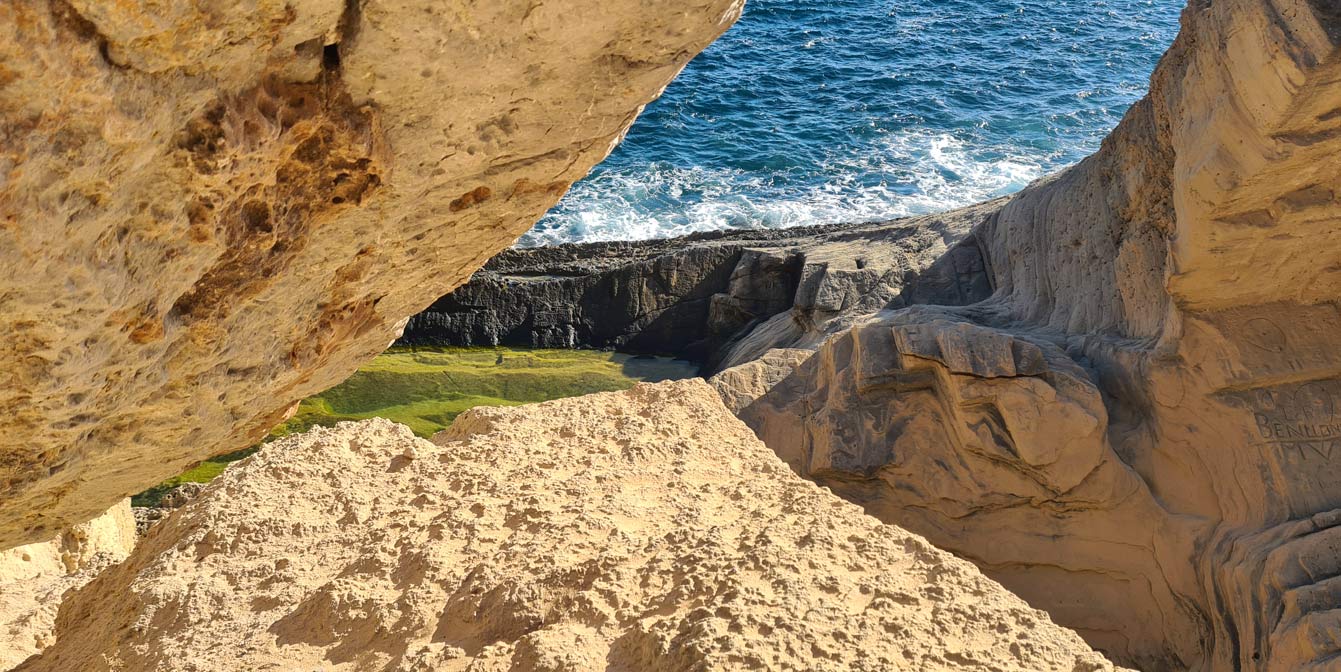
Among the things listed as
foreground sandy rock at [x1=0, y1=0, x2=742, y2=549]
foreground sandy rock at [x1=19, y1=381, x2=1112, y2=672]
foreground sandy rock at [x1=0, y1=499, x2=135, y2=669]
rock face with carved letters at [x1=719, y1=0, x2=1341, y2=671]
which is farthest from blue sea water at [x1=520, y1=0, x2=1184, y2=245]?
foreground sandy rock at [x1=0, y1=0, x2=742, y2=549]

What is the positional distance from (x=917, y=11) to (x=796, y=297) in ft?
48.1

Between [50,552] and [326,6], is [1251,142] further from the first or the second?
[50,552]

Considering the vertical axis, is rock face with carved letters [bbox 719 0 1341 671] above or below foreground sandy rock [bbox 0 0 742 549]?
below

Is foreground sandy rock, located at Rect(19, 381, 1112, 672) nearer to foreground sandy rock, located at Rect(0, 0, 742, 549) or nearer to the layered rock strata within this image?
foreground sandy rock, located at Rect(0, 0, 742, 549)

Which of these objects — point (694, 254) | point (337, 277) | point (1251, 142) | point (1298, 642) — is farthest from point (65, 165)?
point (694, 254)

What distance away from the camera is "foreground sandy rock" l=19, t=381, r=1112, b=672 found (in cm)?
230

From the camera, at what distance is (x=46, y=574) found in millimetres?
4703

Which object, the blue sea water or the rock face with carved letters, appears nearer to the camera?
the rock face with carved letters

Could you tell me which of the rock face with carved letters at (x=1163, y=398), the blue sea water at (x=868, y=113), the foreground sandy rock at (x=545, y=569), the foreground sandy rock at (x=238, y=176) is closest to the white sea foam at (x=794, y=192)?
the blue sea water at (x=868, y=113)

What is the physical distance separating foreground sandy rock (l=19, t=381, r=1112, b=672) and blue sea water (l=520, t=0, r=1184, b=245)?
33.0ft

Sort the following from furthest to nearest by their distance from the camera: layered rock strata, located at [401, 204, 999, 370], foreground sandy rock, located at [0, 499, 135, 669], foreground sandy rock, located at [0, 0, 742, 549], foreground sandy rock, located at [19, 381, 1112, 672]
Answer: layered rock strata, located at [401, 204, 999, 370], foreground sandy rock, located at [0, 499, 135, 669], foreground sandy rock, located at [19, 381, 1112, 672], foreground sandy rock, located at [0, 0, 742, 549]

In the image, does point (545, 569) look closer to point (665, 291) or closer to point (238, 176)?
point (238, 176)

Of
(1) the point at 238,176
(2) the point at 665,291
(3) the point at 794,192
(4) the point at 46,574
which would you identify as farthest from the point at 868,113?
(1) the point at 238,176

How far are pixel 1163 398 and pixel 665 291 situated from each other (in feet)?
15.9
